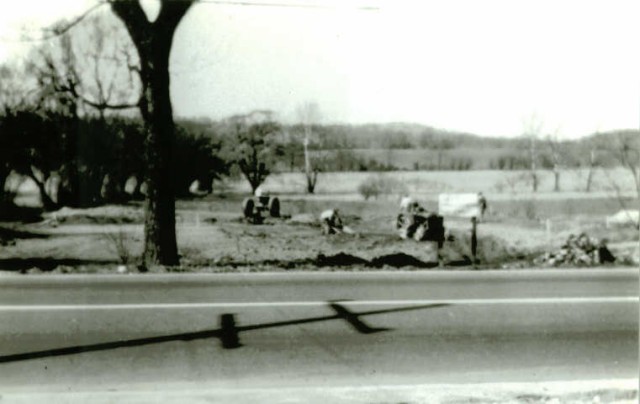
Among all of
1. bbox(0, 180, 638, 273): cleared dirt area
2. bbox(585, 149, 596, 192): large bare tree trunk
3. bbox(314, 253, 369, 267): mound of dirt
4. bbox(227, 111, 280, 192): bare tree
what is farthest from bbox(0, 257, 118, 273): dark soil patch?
bbox(585, 149, 596, 192): large bare tree trunk

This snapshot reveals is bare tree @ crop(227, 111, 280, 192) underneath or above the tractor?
above

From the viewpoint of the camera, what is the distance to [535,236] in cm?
1986

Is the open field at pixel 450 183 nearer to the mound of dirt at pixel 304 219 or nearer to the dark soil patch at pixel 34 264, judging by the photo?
the mound of dirt at pixel 304 219

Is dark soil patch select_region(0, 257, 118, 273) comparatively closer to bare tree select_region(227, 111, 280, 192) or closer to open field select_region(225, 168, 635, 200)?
bare tree select_region(227, 111, 280, 192)

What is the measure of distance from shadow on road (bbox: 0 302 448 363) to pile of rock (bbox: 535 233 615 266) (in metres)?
5.54

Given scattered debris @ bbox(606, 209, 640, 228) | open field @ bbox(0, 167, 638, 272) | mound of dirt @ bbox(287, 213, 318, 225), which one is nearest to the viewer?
open field @ bbox(0, 167, 638, 272)

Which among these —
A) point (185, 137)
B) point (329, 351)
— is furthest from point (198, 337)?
point (185, 137)

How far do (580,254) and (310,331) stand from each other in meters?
7.72

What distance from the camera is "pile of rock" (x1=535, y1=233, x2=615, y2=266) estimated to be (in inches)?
569

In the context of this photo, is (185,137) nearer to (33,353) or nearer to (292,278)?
(292,278)

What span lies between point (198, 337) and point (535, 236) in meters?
13.3

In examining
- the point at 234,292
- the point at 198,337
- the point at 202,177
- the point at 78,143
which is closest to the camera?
the point at 198,337

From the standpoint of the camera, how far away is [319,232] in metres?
20.8

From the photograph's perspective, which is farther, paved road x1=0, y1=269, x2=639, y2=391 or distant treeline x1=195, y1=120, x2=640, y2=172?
distant treeline x1=195, y1=120, x2=640, y2=172
